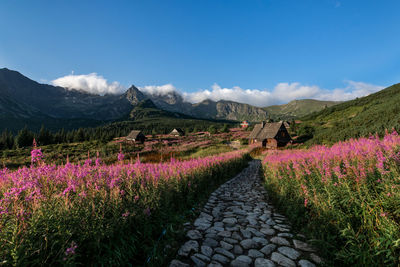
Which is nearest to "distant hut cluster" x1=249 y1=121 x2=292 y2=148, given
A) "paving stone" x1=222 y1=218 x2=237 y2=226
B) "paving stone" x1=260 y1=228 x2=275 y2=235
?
"paving stone" x1=222 y1=218 x2=237 y2=226

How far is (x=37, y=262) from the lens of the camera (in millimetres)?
1771

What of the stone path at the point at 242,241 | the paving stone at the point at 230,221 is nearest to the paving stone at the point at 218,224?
the stone path at the point at 242,241

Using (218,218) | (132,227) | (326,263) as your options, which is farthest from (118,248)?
(326,263)

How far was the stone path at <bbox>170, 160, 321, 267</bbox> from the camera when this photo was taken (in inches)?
114

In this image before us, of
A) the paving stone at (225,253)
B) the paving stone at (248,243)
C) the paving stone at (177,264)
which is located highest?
the paving stone at (177,264)

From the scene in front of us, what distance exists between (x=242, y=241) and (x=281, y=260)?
2.58 ft

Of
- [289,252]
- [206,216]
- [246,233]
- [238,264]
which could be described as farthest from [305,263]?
[206,216]

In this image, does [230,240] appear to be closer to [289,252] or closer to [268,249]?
[268,249]

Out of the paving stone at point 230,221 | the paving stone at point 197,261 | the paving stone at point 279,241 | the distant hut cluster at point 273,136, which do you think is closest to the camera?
the paving stone at point 197,261

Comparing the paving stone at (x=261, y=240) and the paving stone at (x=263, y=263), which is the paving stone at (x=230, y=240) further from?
the paving stone at (x=263, y=263)

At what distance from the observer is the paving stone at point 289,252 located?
9.98 ft

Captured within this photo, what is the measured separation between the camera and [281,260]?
2.92 metres

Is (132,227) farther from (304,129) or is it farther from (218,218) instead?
(304,129)

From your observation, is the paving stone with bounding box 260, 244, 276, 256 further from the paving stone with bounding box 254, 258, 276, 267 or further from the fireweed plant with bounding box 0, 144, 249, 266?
the fireweed plant with bounding box 0, 144, 249, 266
